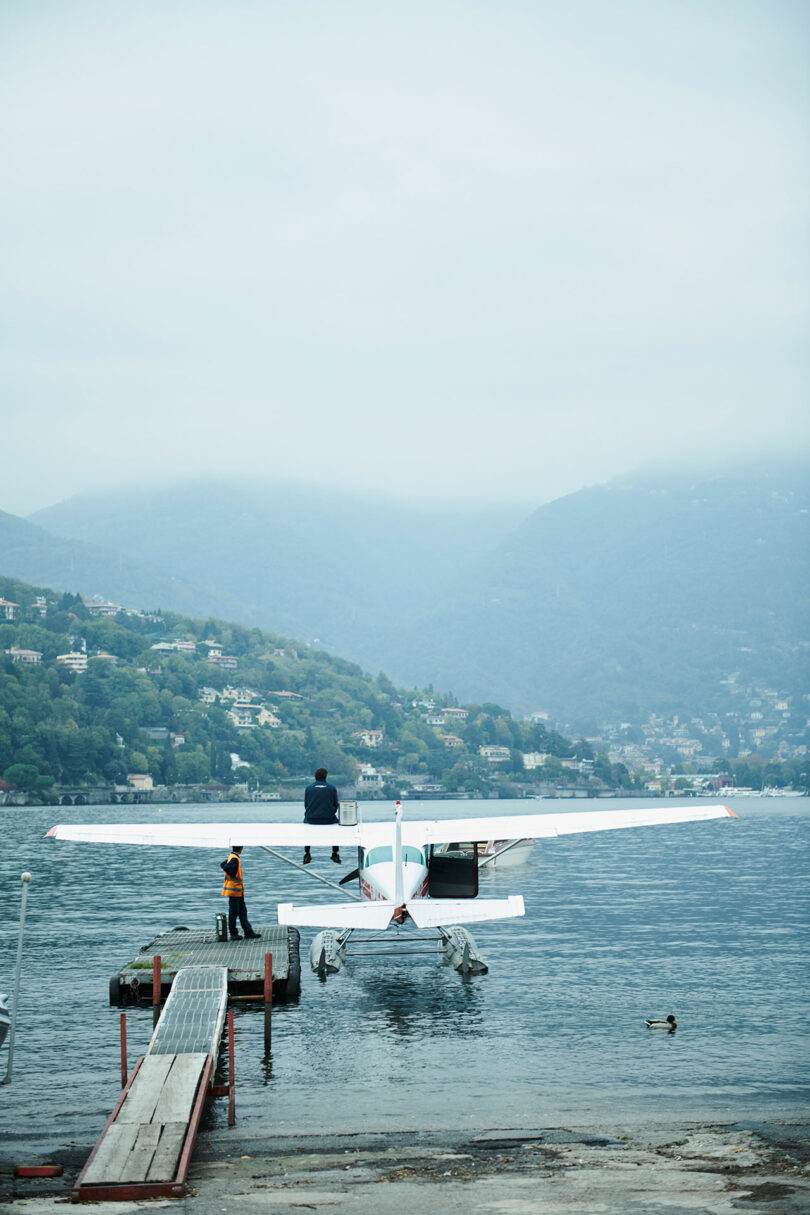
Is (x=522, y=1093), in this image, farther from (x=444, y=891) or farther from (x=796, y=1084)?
(x=444, y=891)

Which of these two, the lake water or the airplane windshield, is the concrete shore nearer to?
the lake water

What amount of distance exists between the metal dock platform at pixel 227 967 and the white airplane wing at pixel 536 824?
3403 millimetres

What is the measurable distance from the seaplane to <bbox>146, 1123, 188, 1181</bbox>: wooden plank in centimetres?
781

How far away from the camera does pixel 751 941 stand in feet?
112

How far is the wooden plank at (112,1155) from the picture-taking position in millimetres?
11562

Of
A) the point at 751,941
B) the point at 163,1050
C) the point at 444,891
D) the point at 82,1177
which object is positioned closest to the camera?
the point at 82,1177

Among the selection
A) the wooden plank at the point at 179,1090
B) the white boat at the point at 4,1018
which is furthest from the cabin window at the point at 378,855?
the wooden plank at the point at 179,1090

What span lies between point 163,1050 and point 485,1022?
25.2ft

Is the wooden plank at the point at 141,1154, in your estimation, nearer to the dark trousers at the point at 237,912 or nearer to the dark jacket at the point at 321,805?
the dark trousers at the point at 237,912

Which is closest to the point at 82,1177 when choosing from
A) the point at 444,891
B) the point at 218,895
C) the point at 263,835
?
the point at 263,835

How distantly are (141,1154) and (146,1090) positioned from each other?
1.79m

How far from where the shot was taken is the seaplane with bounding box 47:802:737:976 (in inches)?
853

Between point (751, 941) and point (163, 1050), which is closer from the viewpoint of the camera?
point (163, 1050)

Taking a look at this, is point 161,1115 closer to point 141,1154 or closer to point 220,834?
point 141,1154
